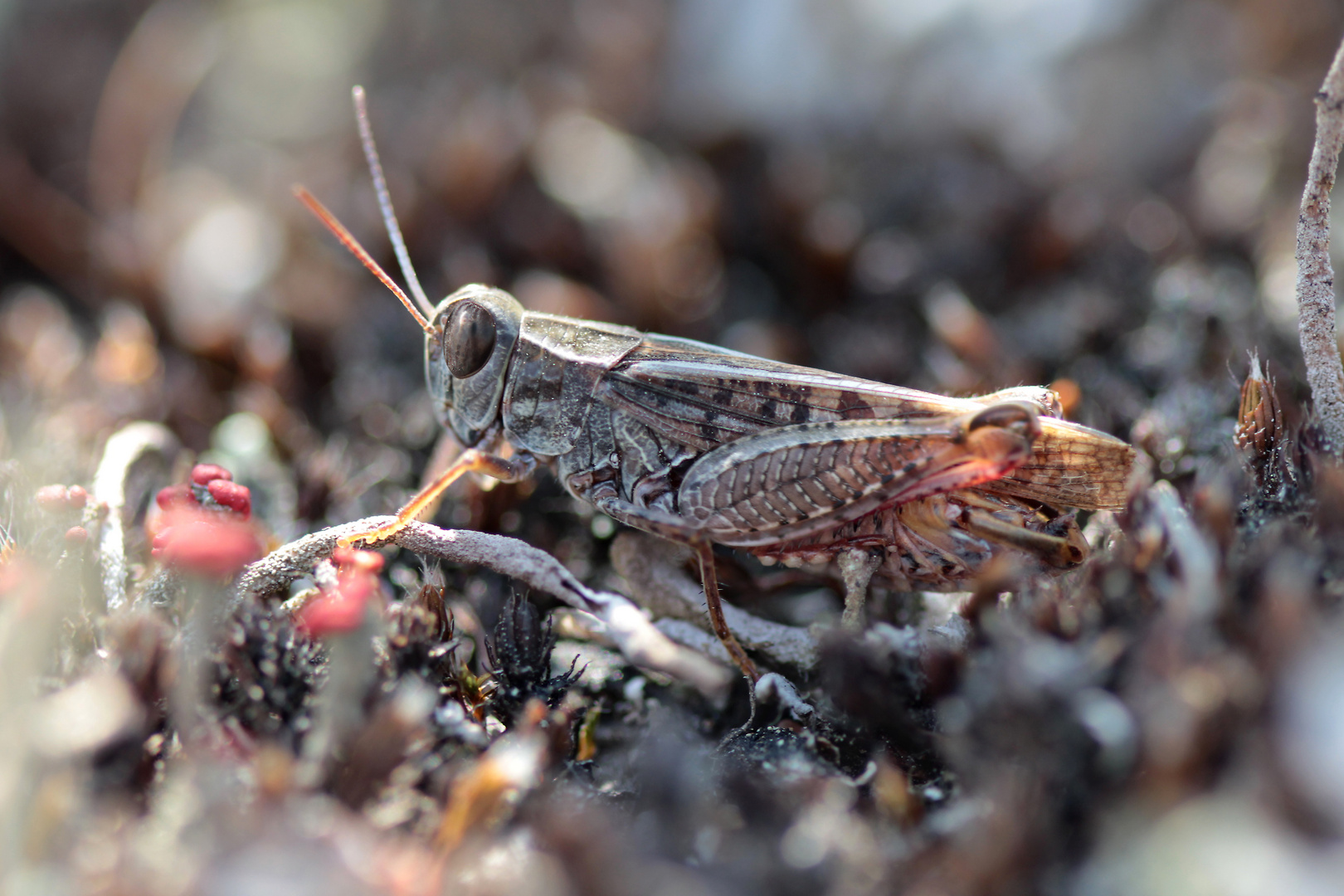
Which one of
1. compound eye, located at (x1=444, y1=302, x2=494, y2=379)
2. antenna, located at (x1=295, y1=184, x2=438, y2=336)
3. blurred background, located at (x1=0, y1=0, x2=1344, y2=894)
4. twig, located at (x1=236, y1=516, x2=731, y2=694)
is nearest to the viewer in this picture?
twig, located at (x1=236, y1=516, x2=731, y2=694)

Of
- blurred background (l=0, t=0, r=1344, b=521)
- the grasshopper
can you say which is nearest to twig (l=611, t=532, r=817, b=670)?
the grasshopper

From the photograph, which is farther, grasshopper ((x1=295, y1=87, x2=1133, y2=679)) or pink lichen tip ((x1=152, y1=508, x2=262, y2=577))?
grasshopper ((x1=295, y1=87, x2=1133, y2=679))

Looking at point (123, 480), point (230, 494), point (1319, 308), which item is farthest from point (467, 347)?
point (1319, 308)

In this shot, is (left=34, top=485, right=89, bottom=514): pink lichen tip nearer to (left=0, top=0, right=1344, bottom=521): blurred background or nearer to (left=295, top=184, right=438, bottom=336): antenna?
(left=0, top=0, right=1344, bottom=521): blurred background

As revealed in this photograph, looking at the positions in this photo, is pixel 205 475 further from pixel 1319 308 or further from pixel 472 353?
pixel 1319 308

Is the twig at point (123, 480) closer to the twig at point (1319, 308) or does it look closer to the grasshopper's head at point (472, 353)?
the grasshopper's head at point (472, 353)

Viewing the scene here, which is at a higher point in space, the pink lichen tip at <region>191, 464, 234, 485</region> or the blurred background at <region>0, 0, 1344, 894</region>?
the blurred background at <region>0, 0, 1344, 894</region>
